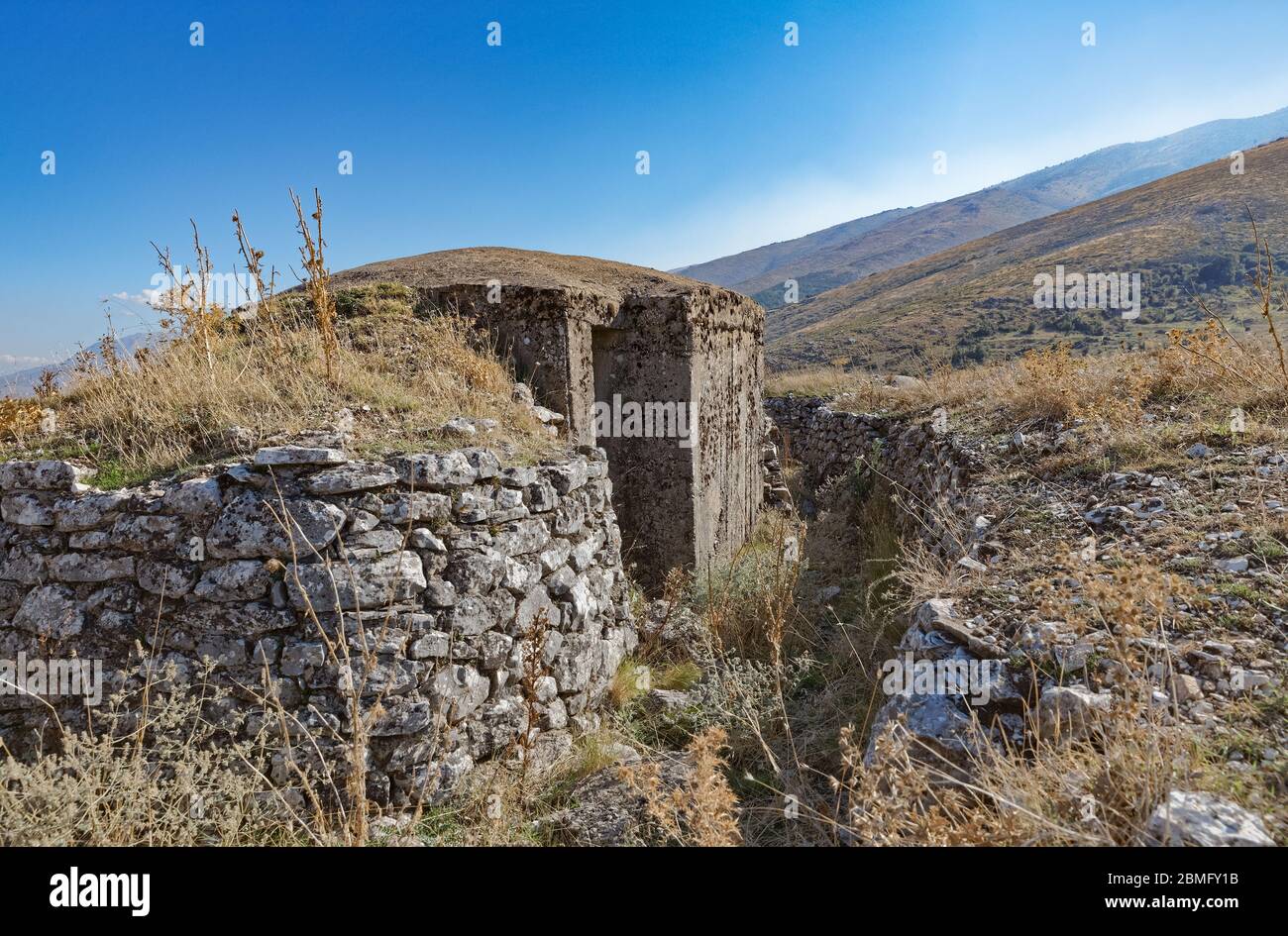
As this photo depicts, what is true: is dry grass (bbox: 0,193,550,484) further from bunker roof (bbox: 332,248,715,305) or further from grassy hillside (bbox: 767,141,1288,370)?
grassy hillside (bbox: 767,141,1288,370)

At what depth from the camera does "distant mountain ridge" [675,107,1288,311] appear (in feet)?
300

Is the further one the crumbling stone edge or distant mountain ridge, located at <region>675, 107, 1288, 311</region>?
distant mountain ridge, located at <region>675, 107, 1288, 311</region>

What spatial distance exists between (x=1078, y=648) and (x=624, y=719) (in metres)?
2.42

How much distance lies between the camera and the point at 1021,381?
6.47 meters

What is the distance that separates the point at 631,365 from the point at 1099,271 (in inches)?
967

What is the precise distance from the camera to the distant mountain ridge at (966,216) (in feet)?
300

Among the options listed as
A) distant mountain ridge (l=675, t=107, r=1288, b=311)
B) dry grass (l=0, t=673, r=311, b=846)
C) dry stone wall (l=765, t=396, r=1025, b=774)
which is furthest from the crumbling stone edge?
distant mountain ridge (l=675, t=107, r=1288, b=311)

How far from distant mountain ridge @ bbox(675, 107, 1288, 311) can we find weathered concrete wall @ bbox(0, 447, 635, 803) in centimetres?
6818

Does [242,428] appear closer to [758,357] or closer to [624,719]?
[624,719]

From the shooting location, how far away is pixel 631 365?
5.79 metres

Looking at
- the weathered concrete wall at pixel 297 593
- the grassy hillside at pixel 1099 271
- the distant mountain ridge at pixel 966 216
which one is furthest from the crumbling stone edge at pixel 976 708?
the distant mountain ridge at pixel 966 216

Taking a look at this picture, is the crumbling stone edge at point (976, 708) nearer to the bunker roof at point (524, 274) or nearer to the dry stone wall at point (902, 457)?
the dry stone wall at point (902, 457)

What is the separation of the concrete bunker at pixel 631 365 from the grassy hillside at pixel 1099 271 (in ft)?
28.3
